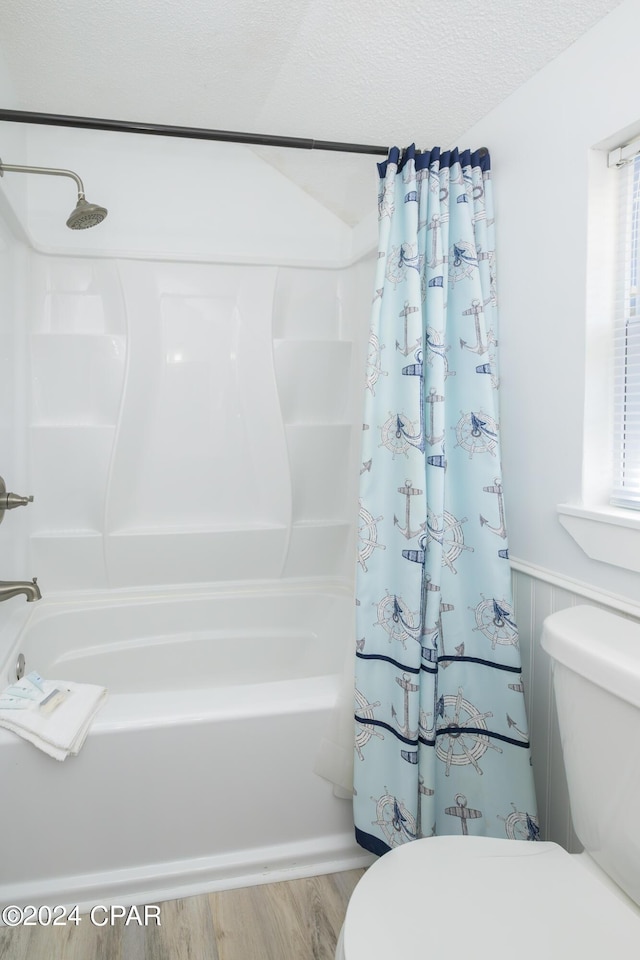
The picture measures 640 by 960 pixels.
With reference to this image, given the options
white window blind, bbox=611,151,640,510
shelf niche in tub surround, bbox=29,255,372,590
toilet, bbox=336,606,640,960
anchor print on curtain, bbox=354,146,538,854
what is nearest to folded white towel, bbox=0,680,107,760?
anchor print on curtain, bbox=354,146,538,854

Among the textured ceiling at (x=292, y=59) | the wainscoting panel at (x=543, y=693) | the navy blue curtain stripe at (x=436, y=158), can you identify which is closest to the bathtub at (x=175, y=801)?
the wainscoting panel at (x=543, y=693)

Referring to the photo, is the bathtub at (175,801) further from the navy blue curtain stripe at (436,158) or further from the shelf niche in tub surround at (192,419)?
the navy blue curtain stripe at (436,158)

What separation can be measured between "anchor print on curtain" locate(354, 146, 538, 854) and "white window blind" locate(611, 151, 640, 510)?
0.99ft

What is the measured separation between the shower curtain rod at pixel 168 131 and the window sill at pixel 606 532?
1.11 metres

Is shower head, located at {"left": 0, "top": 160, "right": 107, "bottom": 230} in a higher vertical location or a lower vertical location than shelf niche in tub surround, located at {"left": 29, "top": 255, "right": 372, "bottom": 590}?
higher

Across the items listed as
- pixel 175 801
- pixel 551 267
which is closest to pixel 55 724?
pixel 175 801

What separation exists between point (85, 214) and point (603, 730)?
6.12 ft

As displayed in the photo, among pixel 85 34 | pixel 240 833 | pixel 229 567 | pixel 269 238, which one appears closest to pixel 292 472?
pixel 229 567

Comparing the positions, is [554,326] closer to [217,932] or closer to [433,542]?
[433,542]

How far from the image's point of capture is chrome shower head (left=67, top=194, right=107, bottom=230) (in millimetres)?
1862

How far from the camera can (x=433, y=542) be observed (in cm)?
163

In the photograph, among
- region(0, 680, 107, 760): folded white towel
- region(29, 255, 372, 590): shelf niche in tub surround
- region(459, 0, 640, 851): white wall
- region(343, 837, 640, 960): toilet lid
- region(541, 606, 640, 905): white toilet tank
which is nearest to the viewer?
region(343, 837, 640, 960): toilet lid

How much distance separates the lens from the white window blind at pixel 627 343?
1402 mm

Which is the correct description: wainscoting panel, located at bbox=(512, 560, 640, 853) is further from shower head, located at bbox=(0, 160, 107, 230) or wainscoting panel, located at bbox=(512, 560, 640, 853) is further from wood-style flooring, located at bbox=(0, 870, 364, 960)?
shower head, located at bbox=(0, 160, 107, 230)
